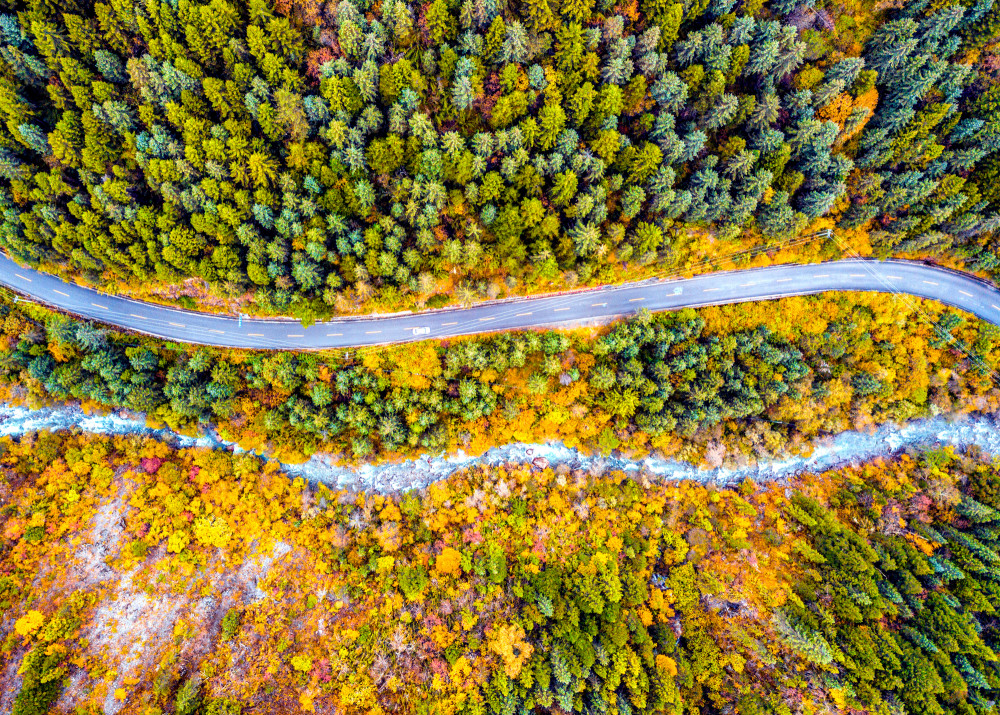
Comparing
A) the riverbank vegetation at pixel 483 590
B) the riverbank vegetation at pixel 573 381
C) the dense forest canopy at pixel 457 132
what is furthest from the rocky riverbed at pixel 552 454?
the dense forest canopy at pixel 457 132

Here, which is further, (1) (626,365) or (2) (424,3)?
(1) (626,365)

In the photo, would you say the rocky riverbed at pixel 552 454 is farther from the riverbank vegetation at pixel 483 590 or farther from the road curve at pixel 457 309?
the road curve at pixel 457 309

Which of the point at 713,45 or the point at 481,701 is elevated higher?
the point at 713,45

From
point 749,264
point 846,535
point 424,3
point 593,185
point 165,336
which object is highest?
point 424,3

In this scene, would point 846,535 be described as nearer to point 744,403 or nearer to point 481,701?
point 744,403

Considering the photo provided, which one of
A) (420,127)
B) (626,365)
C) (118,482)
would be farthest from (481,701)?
(420,127)

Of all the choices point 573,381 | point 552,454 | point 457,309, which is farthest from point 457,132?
point 552,454
